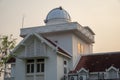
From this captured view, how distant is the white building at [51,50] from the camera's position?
39781 mm

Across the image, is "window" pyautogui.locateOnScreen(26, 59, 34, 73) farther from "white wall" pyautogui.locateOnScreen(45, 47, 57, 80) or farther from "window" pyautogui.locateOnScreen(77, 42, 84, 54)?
"window" pyautogui.locateOnScreen(77, 42, 84, 54)

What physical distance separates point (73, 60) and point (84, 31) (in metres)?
5.55

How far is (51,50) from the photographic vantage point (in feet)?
131

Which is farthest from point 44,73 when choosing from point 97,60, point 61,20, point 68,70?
point 61,20

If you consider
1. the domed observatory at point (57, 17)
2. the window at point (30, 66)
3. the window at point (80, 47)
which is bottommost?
the window at point (30, 66)

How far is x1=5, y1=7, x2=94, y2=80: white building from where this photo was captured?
3978 centimetres

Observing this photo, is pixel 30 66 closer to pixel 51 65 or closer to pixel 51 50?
pixel 51 65

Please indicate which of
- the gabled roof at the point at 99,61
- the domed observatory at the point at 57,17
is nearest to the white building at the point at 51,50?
the domed observatory at the point at 57,17

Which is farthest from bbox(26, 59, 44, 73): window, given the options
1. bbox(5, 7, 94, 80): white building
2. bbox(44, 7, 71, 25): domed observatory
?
bbox(44, 7, 71, 25): domed observatory

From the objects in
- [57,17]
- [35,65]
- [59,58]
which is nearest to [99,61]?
[59,58]

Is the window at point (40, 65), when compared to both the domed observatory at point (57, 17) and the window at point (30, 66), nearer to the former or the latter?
the window at point (30, 66)

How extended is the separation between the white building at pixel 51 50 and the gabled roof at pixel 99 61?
1.24m

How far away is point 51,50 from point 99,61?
269 inches

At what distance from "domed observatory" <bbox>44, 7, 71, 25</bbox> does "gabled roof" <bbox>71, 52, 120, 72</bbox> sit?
6.85 meters
